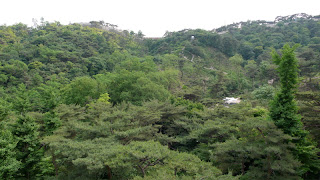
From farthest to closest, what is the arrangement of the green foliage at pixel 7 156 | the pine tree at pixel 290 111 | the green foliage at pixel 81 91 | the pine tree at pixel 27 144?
the green foliage at pixel 81 91 → the pine tree at pixel 27 144 → the pine tree at pixel 290 111 → the green foliage at pixel 7 156

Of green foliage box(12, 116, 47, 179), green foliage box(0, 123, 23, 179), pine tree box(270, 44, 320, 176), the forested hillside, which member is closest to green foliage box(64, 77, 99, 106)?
the forested hillside

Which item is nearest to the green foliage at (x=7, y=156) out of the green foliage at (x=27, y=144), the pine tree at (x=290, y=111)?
the green foliage at (x=27, y=144)

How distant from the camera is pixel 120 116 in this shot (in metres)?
13.2

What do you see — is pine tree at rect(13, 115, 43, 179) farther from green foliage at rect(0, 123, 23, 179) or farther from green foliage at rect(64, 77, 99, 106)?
green foliage at rect(64, 77, 99, 106)

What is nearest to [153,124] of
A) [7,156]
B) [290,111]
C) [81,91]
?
[7,156]

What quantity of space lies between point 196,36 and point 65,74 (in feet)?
122

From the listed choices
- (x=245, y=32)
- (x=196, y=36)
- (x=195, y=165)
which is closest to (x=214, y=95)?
(x=195, y=165)

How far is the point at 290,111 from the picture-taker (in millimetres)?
10469

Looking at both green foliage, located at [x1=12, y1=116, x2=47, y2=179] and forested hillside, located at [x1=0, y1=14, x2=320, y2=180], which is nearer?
forested hillside, located at [x1=0, y1=14, x2=320, y2=180]

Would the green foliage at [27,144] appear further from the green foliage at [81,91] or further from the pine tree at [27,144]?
the green foliage at [81,91]

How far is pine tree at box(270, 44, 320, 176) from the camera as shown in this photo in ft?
34.1

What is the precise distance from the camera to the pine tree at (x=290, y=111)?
34.1 feet

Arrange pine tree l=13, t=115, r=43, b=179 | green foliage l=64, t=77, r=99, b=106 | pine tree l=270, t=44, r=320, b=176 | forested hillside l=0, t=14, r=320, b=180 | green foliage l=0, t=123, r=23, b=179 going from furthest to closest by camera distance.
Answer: green foliage l=64, t=77, r=99, b=106 → pine tree l=13, t=115, r=43, b=179 → pine tree l=270, t=44, r=320, b=176 → green foliage l=0, t=123, r=23, b=179 → forested hillside l=0, t=14, r=320, b=180

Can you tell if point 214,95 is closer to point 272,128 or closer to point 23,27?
point 272,128
